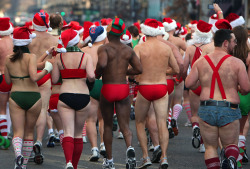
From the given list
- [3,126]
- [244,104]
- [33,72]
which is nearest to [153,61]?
[244,104]

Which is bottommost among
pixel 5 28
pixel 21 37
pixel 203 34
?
pixel 5 28

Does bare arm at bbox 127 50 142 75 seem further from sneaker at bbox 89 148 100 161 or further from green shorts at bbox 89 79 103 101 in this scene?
sneaker at bbox 89 148 100 161

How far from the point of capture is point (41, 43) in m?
11.2

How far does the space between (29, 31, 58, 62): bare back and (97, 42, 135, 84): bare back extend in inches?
85.2

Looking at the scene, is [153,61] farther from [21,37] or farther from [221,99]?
[221,99]

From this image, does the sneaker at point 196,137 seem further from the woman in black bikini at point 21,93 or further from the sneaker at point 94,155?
the woman in black bikini at point 21,93

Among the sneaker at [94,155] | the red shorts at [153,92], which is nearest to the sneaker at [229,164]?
the red shorts at [153,92]

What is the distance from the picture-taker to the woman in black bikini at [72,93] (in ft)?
29.0

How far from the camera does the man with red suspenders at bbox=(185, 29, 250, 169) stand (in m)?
7.62

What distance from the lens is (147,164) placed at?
385 inches

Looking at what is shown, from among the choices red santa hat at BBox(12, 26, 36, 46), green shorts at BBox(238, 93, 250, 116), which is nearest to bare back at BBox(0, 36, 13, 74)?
red santa hat at BBox(12, 26, 36, 46)

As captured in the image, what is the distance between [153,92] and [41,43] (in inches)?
94.9

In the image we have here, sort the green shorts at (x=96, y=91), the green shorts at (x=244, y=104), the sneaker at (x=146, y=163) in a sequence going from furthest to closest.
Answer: the green shorts at (x=96, y=91) → the sneaker at (x=146, y=163) → the green shorts at (x=244, y=104)

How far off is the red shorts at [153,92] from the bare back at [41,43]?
216 centimetres
